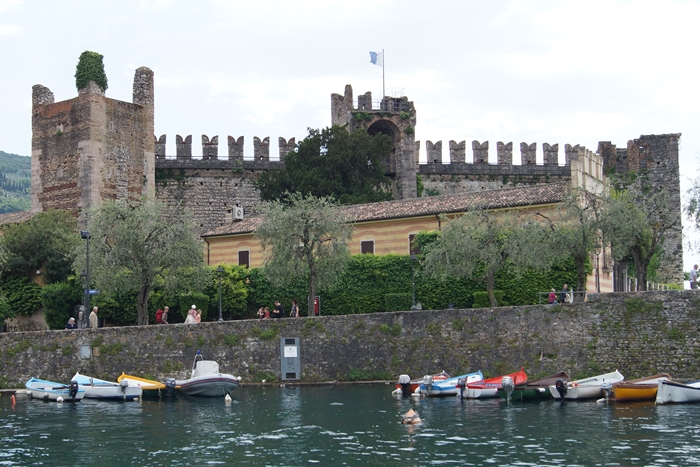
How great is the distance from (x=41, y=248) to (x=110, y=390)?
16.2 meters

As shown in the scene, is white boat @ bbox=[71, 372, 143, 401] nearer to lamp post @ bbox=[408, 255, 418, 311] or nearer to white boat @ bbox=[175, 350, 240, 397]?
white boat @ bbox=[175, 350, 240, 397]

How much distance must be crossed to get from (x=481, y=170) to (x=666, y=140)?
10.8 m

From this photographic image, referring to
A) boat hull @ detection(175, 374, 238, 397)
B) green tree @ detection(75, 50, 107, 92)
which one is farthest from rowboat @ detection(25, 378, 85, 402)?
green tree @ detection(75, 50, 107, 92)

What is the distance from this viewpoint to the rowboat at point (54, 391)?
33625 millimetres

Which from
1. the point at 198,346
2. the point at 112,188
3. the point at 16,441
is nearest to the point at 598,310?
the point at 198,346

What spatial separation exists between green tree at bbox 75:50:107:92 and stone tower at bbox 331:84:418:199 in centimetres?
1481

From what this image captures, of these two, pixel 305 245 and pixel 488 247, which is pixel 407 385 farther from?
pixel 305 245

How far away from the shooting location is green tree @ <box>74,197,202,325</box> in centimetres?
4009

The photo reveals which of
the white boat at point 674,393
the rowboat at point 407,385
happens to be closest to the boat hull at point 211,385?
the rowboat at point 407,385

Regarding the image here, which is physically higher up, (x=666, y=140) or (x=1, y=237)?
(x=666, y=140)

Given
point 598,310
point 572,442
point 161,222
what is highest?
point 161,222

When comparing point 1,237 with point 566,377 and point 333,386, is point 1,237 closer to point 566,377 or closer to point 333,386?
point 333,386

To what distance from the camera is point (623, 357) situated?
33.3 m

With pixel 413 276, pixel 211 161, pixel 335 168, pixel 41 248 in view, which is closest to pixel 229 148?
pixel 211 161
